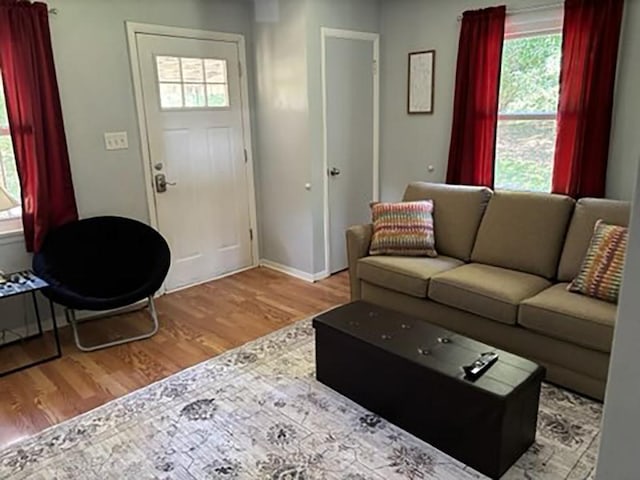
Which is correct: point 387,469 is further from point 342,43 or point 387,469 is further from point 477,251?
point 342,43

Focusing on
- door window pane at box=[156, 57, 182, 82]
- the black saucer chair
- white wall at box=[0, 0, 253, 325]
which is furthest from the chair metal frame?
door window pane at box=[156, 57, 182, 82]

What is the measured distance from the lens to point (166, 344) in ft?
10.2

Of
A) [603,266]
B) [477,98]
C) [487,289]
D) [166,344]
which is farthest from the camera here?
[477,98]

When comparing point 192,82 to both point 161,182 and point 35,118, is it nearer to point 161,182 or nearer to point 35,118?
point 161,182

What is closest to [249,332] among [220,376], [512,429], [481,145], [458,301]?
[220,376]

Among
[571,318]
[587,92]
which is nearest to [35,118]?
[571,318]

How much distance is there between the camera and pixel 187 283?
4.11 meters

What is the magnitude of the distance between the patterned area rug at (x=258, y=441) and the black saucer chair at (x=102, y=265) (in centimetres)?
70

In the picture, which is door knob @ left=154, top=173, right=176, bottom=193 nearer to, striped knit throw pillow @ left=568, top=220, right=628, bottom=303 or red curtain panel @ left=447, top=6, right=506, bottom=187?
red curtain panel @ left=447, top=6, right=506, bottom=187

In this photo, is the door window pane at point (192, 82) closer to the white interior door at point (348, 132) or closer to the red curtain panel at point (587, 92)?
the white interior door at point (348, 132)

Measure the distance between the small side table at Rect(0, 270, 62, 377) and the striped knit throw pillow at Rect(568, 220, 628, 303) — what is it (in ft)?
9.81

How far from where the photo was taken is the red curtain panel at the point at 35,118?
9.43 ft

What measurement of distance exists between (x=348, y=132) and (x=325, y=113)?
32 cm

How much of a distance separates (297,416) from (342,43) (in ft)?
9.80
